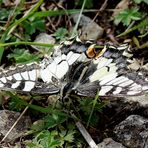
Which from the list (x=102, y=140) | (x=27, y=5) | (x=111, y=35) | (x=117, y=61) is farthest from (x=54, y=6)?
(x=102, y=140)

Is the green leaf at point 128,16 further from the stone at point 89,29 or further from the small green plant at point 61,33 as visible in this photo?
the small green plant at point 61,33

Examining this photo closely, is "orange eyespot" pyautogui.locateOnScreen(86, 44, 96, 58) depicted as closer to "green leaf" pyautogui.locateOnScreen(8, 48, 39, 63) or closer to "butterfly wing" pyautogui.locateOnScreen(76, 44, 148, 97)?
"butterfly wing" pyautogui.locateOnScreen(76, 44, 148, 97)

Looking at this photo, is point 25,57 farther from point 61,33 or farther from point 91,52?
point 91,52

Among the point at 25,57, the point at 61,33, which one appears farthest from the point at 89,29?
the point at 25,57

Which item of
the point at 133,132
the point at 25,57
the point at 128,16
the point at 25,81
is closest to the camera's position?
the point at 133,132

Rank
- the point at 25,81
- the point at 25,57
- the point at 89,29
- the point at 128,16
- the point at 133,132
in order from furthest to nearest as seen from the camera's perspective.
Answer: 1. the point at 89,29
2. the point at 128,16
3. the point at 25,57
4. the point at 25,81
5. the point at 133,132

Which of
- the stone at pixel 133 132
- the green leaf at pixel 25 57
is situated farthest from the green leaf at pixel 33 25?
the stone at pixel 133 132
